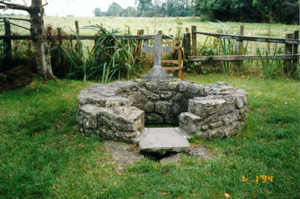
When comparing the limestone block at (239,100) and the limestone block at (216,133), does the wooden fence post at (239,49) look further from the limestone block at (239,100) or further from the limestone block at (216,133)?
the limestone block at (216,133)

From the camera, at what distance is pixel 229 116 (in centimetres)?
450

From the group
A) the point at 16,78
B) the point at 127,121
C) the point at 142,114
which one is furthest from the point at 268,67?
the point at 16,78

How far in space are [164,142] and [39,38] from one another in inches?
196

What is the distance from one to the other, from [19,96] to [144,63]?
13.6 feet

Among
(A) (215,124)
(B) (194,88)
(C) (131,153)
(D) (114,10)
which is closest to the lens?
(C) (131,153)

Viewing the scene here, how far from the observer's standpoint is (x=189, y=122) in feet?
14.3

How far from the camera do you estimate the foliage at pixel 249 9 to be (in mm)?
18728

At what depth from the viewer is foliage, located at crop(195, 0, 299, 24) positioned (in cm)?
1873

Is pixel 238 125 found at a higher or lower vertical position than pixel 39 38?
lower

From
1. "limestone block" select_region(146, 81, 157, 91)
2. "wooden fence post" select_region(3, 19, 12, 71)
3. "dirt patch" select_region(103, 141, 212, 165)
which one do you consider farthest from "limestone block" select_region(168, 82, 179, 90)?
"wooden fence post" select_region(3, 19, 12, 71)

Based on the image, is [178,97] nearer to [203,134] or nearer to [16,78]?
[203,134]

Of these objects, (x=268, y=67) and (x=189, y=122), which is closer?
(x=189, y=122)

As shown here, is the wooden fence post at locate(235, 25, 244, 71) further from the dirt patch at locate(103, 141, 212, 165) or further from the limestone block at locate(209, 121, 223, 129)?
the dirt patch at locate(103, 141, 212, 165)

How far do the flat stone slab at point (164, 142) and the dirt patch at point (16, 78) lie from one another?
171 inches
